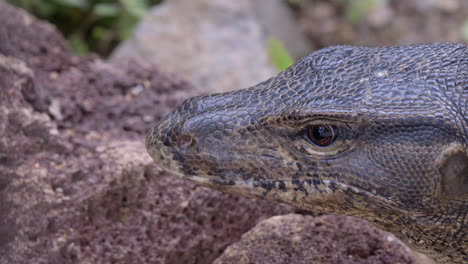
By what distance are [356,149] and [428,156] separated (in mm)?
332

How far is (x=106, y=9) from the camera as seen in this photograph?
24.6 ft

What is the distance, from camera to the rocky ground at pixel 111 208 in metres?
3.39

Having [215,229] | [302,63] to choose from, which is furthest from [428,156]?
[215,229]

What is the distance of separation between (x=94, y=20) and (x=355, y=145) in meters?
5.93

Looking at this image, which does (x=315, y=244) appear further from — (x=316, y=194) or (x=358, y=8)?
(x=358, y=8)

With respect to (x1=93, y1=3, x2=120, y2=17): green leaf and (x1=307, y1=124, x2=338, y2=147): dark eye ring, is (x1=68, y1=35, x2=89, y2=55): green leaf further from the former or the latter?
(x1=307, y1=124, x2=338, y2=147): dark eye ring

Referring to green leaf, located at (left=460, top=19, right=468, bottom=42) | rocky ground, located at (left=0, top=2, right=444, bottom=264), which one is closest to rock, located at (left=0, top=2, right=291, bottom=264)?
rocky ground, located at (left=0, top=2, right=444, bottom=264)

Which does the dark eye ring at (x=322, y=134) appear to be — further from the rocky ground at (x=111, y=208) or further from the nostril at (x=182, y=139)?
the rocky ground at (x=111, y=208)

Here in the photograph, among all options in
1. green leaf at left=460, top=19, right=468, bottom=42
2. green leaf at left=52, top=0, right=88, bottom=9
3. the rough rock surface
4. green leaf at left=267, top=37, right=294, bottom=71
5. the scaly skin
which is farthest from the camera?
green leaf at left=460, top=19, right=468, bottom=42

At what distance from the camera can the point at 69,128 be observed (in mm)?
4242

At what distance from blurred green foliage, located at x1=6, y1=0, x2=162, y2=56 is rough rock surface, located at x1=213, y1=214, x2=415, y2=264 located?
4728mm

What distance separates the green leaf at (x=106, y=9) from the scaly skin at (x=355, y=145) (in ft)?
15.5

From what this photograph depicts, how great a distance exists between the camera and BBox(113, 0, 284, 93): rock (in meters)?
6.73

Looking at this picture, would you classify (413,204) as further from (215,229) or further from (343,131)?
(215,229)
